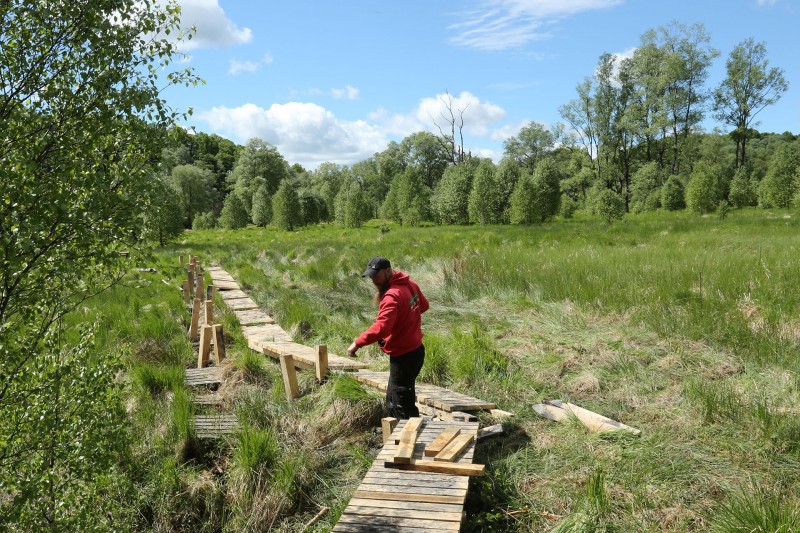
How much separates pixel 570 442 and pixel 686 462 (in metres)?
0.98

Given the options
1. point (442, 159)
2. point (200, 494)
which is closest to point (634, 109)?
point (442, 159)

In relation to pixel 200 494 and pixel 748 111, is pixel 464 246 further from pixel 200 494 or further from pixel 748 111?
pixel 748 111

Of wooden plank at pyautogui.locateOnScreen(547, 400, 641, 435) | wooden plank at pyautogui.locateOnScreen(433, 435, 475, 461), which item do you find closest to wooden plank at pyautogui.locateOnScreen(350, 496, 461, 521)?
wooden plank at pyautogui.locateOnScreen(433, 435, 475, 461)

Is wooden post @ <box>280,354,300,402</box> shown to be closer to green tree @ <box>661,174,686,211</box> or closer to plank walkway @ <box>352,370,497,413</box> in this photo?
plank walkway @ <box>352,370,497,413</box>

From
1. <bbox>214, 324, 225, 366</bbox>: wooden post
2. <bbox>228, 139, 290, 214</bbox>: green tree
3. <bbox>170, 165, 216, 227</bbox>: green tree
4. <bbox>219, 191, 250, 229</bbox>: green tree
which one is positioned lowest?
<bbox>214, 324, 225, 366</bbox>: wooden post

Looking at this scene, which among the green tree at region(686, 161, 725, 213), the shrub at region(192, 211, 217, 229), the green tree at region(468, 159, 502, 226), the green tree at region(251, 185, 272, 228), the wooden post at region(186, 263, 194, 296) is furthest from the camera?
the shrub at region(192, 211, 217, 229)

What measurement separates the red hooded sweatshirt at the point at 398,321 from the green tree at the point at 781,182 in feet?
113

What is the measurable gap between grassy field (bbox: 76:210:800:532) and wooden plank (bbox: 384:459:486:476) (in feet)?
1.07

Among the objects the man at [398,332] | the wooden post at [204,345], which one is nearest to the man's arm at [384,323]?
the man at [398,332]

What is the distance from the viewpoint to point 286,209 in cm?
4544

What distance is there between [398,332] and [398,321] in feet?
0.39

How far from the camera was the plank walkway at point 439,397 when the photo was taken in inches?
232

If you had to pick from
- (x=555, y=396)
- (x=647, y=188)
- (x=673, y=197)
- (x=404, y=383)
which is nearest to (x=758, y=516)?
(x=555, y=396)

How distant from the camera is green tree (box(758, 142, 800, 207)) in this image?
32.6 meters
